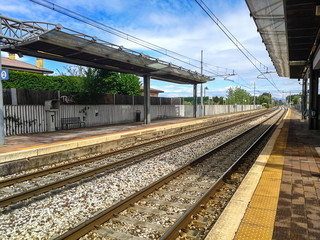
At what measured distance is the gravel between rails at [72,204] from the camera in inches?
153

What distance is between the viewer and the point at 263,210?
3.92 metres

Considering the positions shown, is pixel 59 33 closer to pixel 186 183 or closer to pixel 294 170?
pixel 186 183

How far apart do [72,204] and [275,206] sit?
3.89 m

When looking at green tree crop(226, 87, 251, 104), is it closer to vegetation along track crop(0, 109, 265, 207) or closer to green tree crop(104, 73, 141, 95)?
green tree crop(104, 73, 141, 95)

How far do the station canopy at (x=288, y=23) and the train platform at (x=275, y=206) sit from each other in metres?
4.73

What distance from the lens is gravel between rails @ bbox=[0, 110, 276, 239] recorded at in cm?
388

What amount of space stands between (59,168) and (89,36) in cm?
697

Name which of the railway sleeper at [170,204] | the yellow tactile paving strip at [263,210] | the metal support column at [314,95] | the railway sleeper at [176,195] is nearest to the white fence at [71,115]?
the railway sleeper at [176,195]

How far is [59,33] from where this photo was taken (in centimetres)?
1024

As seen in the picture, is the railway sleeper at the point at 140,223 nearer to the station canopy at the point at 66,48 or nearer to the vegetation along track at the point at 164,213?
the vegetation along track at the point at 164,213

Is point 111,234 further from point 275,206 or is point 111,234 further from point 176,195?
point 275,206

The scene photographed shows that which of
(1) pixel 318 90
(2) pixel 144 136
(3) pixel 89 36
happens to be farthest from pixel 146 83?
(1) pixel 318 90

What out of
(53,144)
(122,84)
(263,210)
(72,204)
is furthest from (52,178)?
(122,84)

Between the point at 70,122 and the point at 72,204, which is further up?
the point at 70,122
